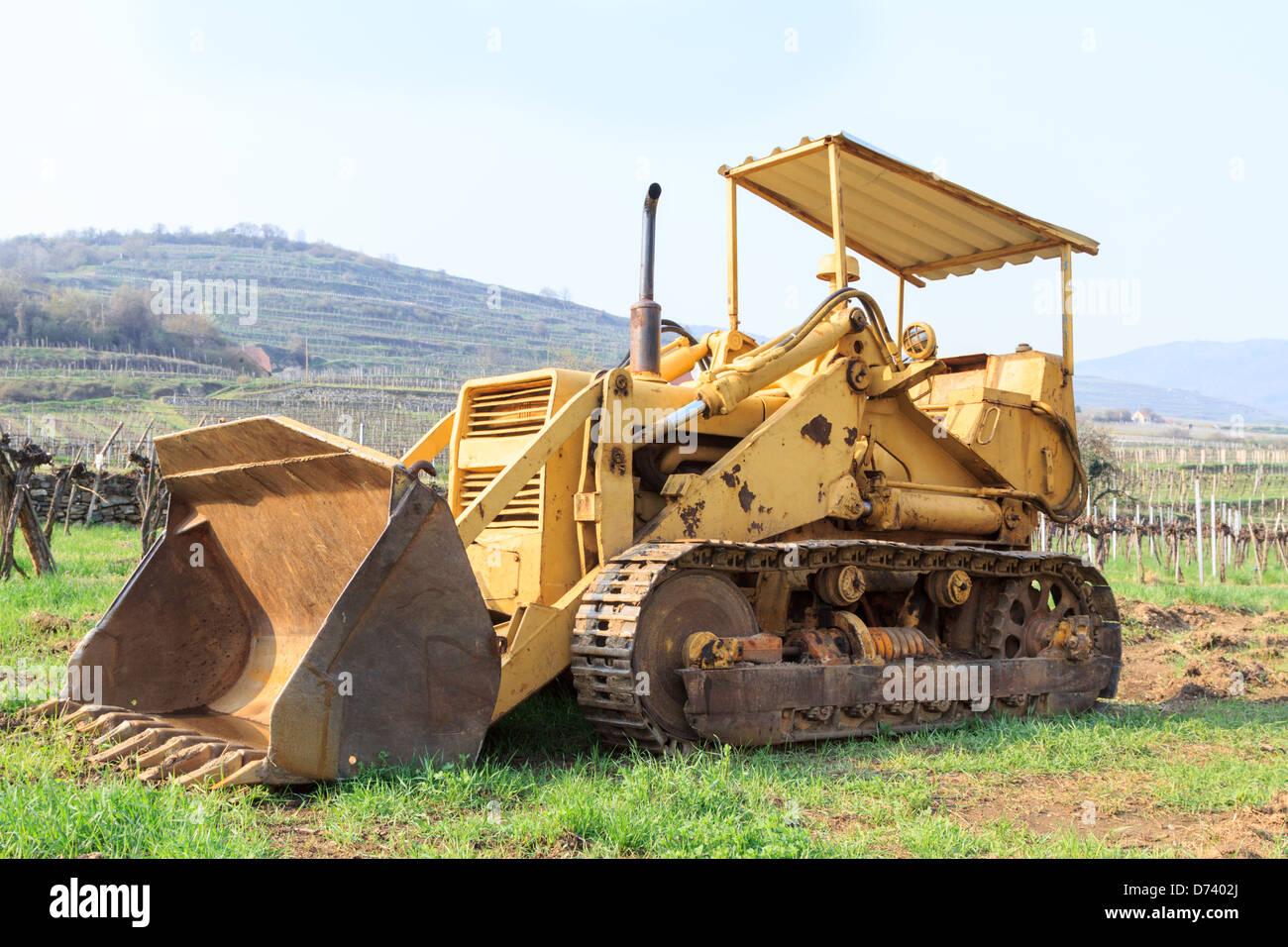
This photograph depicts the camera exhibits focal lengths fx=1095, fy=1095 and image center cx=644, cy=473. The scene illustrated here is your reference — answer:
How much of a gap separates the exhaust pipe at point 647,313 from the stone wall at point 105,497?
20.2m

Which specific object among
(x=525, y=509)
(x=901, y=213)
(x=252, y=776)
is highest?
(x=901, y=213)

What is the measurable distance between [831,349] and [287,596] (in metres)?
3.66

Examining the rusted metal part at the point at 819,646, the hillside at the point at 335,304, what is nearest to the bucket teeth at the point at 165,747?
the rusted metal part at the point at 819,646

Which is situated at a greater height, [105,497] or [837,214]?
[837,214]

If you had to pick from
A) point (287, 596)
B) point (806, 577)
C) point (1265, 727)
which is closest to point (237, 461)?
point (287, 596)

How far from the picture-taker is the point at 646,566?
557 cm

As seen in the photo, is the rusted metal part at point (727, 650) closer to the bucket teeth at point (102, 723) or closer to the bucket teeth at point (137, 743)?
the bucket teeth at point (137, 743)

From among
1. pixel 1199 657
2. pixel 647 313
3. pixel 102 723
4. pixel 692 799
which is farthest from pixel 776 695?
pixel 1199 657

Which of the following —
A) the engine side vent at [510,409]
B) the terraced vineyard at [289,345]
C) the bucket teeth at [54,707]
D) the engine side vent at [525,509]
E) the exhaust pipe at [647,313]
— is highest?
the terraced vineyard at [289,345]

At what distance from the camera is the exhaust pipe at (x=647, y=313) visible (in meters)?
6.62

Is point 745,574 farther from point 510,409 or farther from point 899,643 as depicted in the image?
point 510,409

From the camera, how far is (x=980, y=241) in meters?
Result: 8.84

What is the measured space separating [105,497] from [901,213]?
21.2 metres
